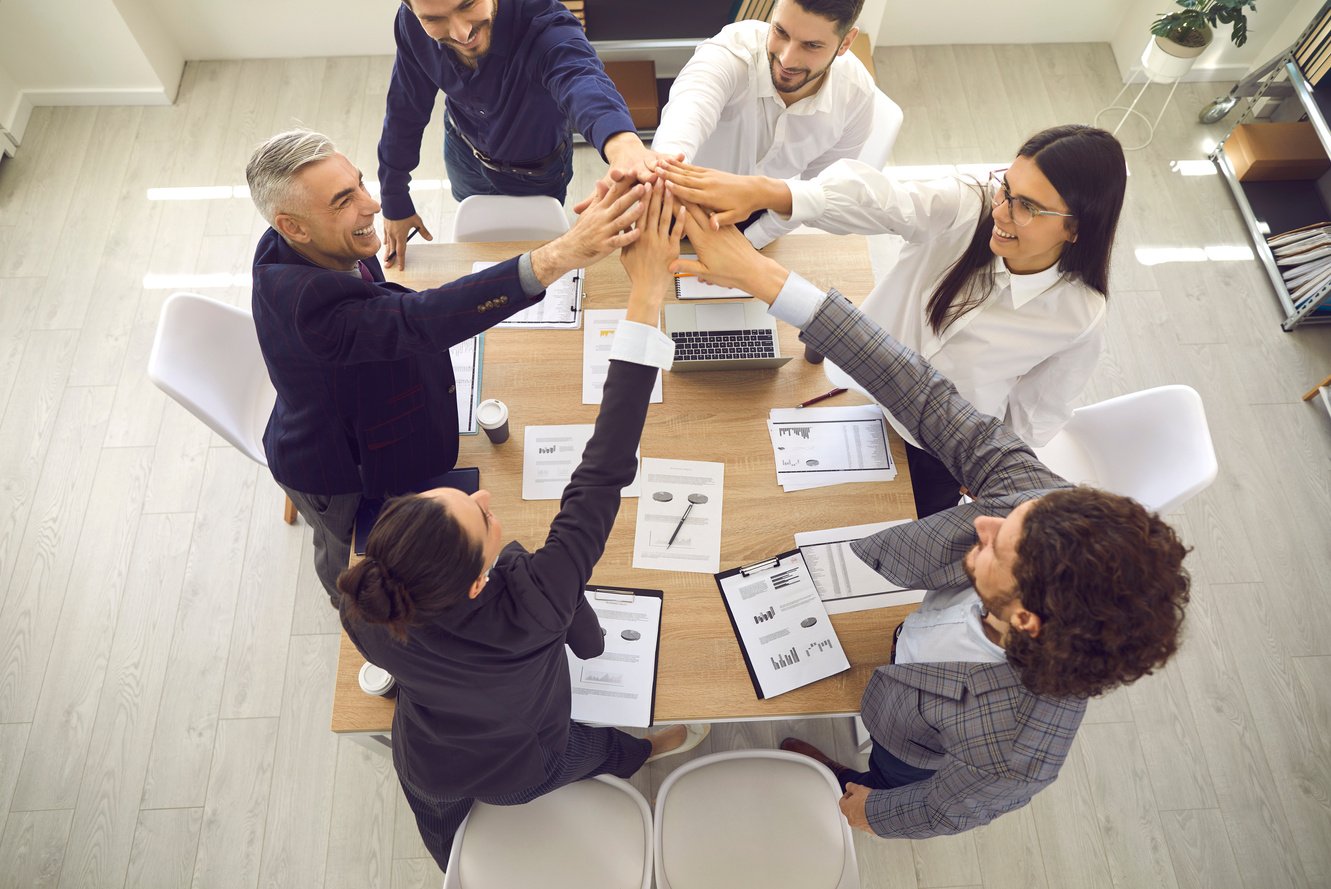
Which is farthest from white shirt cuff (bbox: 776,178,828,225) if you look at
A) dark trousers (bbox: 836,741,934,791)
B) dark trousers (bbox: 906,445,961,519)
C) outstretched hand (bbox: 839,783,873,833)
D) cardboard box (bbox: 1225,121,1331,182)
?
cardboard box (bbox: 1225,121,1331,182)

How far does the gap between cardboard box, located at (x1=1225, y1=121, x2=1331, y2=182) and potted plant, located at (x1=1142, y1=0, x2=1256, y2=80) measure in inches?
16.8

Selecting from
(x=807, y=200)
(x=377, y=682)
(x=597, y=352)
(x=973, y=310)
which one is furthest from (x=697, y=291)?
(x=377, y=682)

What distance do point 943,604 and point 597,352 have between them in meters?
1.19

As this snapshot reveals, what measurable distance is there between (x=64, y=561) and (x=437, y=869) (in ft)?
6.09

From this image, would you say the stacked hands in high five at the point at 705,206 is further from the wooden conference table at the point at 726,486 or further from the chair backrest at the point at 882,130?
the chair backrest at the point at 882,130

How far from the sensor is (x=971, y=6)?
14.2 ft

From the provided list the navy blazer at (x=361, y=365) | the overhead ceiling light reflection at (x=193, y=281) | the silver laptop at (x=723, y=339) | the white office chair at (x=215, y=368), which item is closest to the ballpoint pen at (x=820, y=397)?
the silver laptop at (x=723, y=339)

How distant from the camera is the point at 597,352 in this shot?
2.38 metres

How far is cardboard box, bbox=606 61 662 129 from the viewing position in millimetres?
3975

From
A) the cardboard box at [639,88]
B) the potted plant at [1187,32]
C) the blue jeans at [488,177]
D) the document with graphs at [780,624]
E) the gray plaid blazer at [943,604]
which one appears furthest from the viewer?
the cardboard box at [639,88]

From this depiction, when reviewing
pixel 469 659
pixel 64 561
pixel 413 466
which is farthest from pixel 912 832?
pixel 64 561

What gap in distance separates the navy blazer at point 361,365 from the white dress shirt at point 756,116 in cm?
76

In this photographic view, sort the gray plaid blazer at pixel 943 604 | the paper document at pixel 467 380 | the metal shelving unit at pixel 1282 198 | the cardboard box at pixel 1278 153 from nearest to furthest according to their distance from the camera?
the gray plaid blazer at pixel 943 604, the paper document at pixel 467 380, the metal shelving unit at pixel 1282 198, the cardboard box at pixel 1278 153

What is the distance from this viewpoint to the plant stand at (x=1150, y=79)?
150 inches
